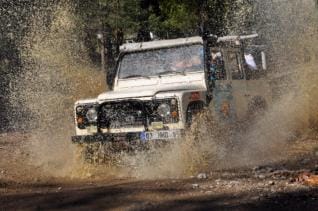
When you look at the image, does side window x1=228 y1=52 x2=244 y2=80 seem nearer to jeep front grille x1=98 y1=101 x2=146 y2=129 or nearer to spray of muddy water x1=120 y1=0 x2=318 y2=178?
spray of muddy water x1=120 y1=0 x2=318 y2=178

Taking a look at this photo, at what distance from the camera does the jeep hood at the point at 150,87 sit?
26.7ft

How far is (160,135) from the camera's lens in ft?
25.4

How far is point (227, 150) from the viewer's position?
8.77 meters

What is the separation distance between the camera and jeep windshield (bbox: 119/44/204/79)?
355 inches

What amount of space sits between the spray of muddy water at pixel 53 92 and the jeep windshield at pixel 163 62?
165 cm

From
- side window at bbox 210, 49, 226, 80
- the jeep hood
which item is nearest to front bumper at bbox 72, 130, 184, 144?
the jeep hood

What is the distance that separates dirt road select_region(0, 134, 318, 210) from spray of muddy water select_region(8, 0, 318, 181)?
0.47 m

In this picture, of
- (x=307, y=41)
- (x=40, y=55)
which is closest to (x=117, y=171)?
(x=40, y=55)

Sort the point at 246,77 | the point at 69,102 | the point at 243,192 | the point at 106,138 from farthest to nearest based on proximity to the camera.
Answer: the point at 69,102, the point at 246,77, the point at 106,138, the point at 243,192

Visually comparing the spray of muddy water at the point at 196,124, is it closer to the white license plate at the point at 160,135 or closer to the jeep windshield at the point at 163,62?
the white license plate at the point at 160,135

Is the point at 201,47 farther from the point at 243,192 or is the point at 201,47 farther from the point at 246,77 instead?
the point at 243,192

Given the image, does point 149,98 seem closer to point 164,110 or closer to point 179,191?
point 164,110

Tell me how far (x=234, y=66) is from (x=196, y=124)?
7.31 feet

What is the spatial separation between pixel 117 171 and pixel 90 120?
821 millimetres
